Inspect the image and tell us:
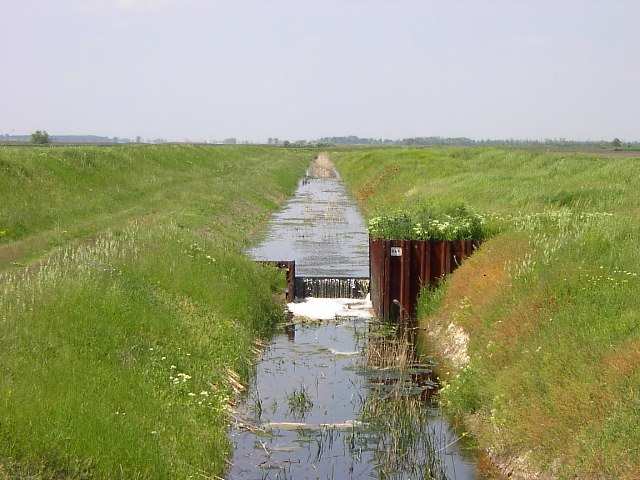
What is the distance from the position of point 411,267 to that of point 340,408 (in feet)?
23.2

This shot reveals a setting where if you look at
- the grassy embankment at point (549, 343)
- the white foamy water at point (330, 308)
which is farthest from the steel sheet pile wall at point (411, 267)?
the white foamy water at point (330, 308)

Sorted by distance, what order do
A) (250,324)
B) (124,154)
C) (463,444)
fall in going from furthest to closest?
(124,154) < (250,324) < (463,444)

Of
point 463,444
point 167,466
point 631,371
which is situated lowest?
point 463,444

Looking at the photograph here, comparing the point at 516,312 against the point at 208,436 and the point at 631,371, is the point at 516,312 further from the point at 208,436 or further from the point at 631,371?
the point at 208,436

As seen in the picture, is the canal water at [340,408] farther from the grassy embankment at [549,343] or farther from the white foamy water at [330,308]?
the grassy embankment at [549,343]

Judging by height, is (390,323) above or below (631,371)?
below

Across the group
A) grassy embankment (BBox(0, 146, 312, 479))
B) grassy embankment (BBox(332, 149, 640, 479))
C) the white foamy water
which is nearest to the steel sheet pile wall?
grassy embankment (BBox(332, 149, 640, 479))

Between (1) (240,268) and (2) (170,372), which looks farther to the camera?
(1) (240,268)

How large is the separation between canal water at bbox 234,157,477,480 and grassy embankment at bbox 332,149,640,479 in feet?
2.59

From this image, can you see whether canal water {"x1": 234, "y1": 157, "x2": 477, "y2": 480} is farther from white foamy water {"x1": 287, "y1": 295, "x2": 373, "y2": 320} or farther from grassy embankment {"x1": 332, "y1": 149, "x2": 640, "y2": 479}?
grassy embankment {"x1": 332, "y1": 149, "x2": 640, "y2": 479}

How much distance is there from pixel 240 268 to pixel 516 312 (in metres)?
8.58

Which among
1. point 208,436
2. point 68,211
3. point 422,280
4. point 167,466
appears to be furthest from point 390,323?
point 68,211

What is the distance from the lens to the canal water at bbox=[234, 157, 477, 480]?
37.7 feet

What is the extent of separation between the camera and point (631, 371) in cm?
999
